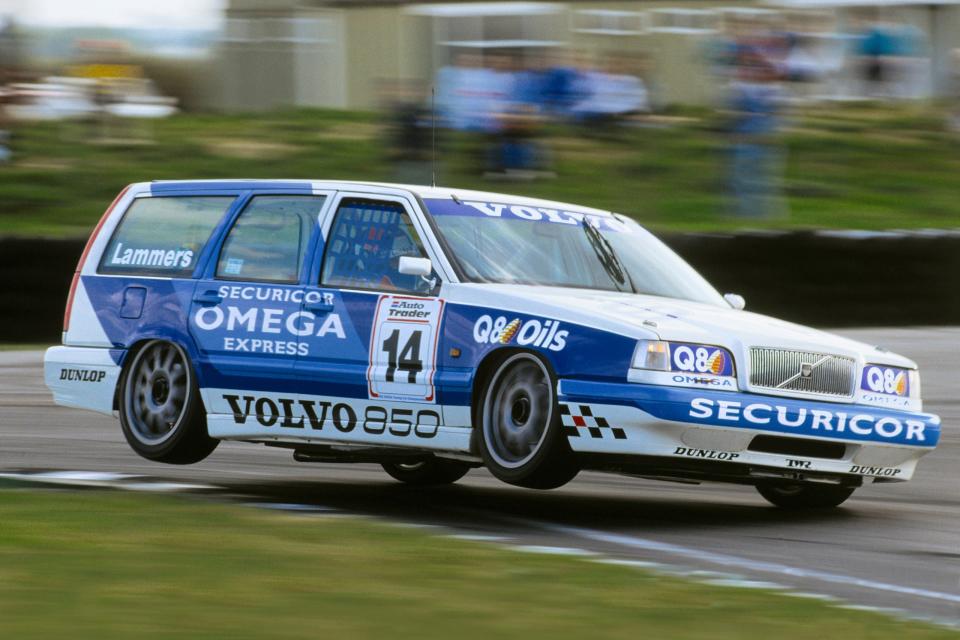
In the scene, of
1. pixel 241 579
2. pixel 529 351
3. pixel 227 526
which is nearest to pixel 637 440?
pixel 529 351

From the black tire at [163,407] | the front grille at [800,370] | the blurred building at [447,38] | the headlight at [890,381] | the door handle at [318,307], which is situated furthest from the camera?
the blurred building at [447,38]

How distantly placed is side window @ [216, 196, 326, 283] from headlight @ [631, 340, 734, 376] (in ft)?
6.62

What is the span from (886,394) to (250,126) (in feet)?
55.5

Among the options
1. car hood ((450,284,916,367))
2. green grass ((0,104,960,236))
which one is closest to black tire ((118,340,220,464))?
car hood ((450,284,916,367))

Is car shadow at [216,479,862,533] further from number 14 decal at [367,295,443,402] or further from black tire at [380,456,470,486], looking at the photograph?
number 14 decal at [367,295,443,402]

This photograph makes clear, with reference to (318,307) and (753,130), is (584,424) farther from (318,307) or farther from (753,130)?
(753,130)

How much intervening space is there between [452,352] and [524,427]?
528 millimetres

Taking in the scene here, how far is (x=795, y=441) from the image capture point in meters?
7.51

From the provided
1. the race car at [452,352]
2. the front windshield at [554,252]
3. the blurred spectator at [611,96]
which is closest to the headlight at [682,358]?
the race car at [452,352]

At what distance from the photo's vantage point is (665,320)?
752 centimetres

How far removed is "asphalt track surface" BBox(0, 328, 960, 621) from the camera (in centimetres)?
632

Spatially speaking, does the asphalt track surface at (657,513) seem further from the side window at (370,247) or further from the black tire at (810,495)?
the side window at (370,247)

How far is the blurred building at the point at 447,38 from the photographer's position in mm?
22922

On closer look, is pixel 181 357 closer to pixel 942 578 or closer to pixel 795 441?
pixel 795 441
